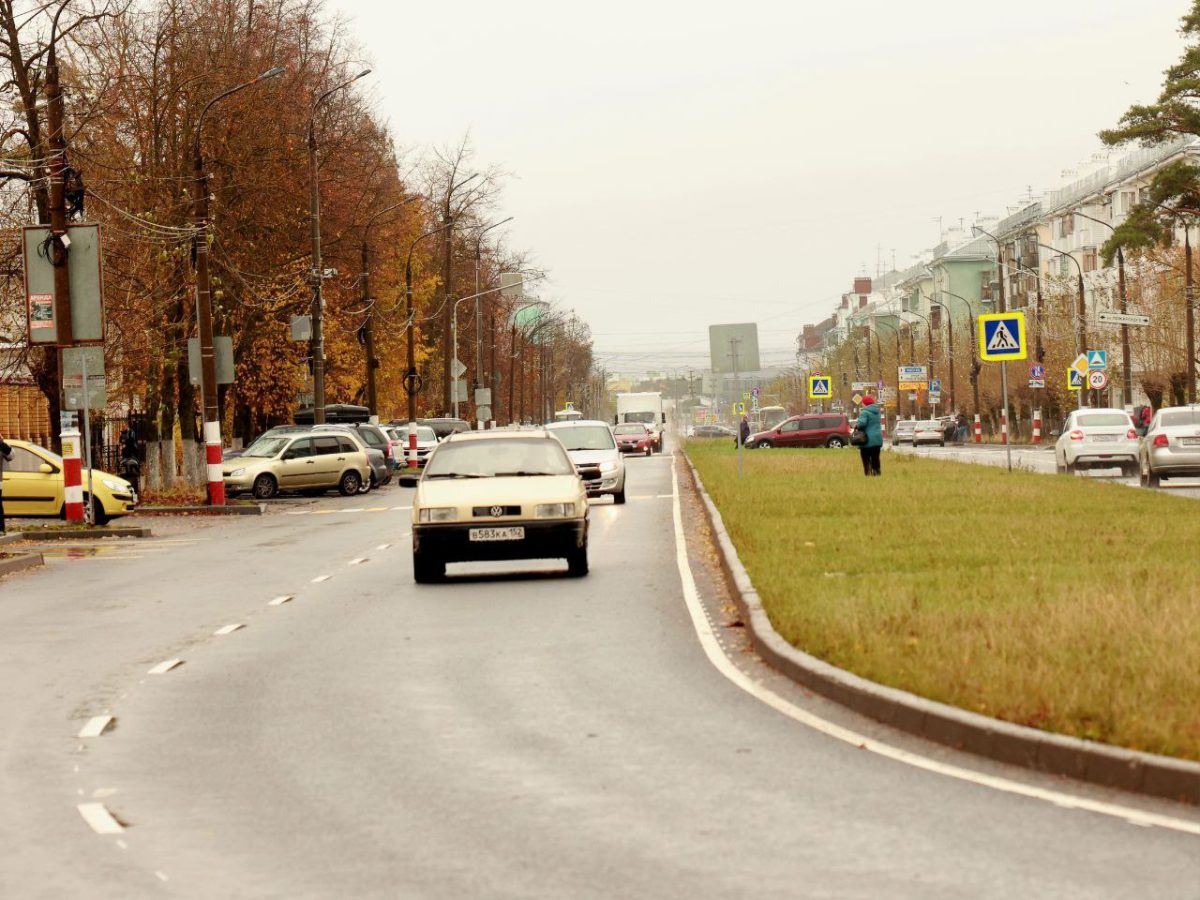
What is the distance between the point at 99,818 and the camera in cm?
805

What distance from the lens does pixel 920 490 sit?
1328 inches

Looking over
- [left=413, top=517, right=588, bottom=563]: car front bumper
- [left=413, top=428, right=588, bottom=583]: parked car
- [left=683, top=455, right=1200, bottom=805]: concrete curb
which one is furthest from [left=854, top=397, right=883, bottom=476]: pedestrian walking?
[left=683, top=455, right=1200, bottom=805]: concrete curb

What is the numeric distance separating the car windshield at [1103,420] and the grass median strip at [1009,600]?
1455 cm

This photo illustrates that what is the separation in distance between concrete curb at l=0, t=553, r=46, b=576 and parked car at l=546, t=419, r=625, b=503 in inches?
461

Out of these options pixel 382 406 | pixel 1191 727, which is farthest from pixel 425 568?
pixel 382 406

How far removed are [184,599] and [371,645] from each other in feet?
17.3

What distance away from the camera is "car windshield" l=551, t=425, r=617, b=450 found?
37250 mm

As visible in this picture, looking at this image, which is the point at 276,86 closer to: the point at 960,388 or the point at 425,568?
the point at 425,568

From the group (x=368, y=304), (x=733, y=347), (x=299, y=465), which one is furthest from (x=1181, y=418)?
(x=368, y=304)

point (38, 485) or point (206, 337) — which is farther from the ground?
point (206, 337)

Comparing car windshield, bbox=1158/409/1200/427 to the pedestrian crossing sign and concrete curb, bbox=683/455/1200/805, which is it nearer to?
the pedestrian crossing sign

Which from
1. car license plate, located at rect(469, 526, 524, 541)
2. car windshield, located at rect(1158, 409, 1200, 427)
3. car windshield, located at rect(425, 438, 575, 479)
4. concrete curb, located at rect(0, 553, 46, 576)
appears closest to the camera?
car license plate, located at rect(469, 526, 524, 541)

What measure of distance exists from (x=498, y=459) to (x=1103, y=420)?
2639cm

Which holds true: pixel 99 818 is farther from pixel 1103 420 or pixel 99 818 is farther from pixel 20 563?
pixel 1103 420
